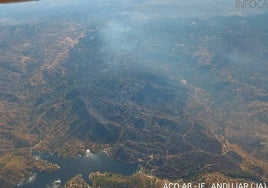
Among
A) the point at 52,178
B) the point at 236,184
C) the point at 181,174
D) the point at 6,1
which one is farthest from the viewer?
the point at 52,178

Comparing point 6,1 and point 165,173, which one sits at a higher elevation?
point 6,1

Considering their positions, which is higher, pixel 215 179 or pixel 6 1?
pixel 6 1

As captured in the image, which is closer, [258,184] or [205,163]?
[258,184]

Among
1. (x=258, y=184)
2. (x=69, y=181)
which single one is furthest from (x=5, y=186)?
(x=258, y=184)

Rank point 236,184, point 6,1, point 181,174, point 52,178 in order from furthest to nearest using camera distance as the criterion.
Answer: point 52,178
point 181,174
point 236,184
point 6,1


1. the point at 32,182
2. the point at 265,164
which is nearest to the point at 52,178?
the point at 32,182

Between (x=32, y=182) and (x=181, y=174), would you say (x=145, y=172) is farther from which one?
(x=32, y=182)

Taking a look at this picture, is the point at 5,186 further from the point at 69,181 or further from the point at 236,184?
the point at 236,184

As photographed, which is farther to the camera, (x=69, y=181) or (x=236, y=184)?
(x=69, y=181)
